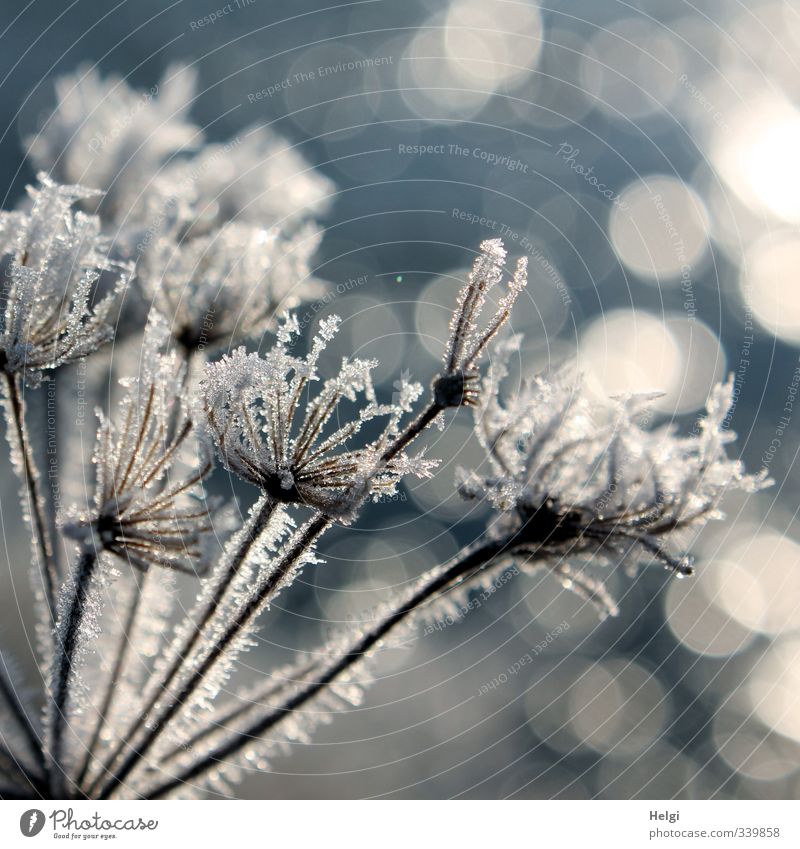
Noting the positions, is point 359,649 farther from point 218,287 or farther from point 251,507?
point 218,287

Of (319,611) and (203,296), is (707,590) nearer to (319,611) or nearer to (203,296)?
(319,611)

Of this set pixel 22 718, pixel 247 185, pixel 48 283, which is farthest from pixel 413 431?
pixel 247 185

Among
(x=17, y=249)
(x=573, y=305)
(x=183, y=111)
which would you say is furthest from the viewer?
(x=573, y=305)
